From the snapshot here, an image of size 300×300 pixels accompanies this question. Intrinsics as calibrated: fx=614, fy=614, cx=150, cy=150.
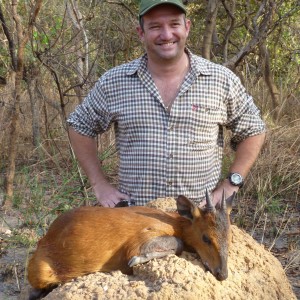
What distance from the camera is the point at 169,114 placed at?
15.9ft

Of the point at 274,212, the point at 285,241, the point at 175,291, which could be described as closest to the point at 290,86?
the point at 274,212

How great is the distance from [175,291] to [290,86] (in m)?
8.12

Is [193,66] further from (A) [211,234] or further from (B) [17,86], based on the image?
(B) [17,86]

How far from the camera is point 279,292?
3908 mm

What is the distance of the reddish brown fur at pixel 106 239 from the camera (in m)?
3.50

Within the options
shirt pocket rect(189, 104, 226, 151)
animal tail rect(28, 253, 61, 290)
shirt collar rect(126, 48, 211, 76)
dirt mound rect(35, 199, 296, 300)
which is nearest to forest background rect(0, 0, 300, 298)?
shirt pocket rect(189, 104, 226, 151)

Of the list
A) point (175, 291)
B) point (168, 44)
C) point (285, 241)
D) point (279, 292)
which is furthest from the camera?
point (285, 241)

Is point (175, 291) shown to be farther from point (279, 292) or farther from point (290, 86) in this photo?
point (290, 86)

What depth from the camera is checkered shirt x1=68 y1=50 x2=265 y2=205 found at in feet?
16.0

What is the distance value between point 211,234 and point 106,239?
24.0 inches

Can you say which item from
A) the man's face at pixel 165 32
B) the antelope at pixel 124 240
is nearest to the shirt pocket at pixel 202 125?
the man's face at pixel 165 32

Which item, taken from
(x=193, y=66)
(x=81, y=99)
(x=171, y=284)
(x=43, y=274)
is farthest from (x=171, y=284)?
(x=81, y=99)

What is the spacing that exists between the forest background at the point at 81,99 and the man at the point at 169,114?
1281 millimetres

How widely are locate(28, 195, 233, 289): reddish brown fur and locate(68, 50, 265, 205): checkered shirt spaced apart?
3.87 feet
